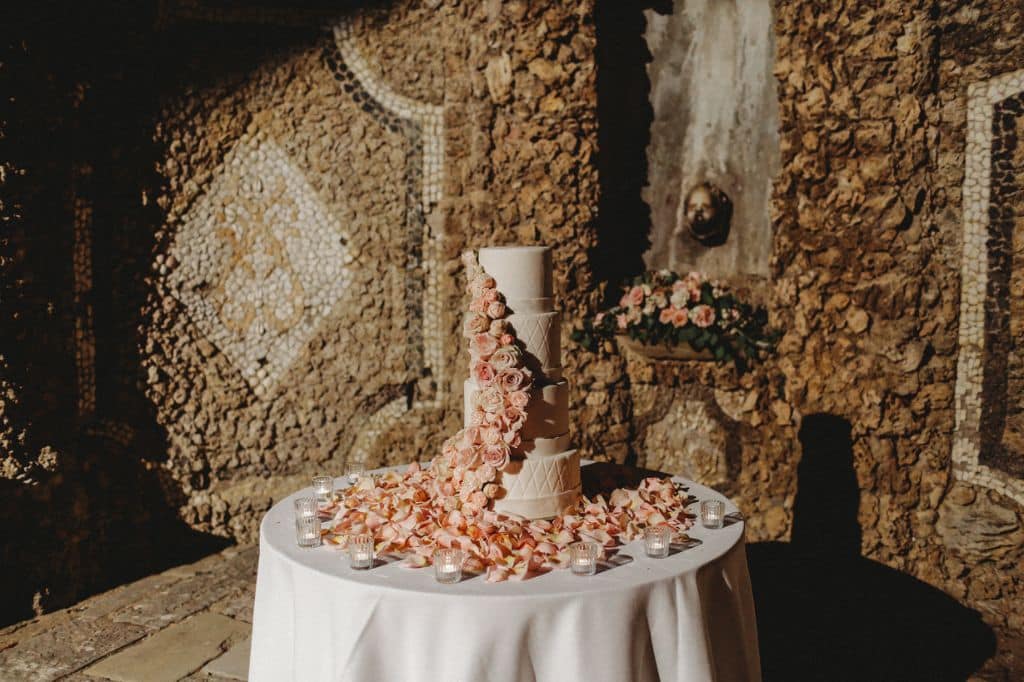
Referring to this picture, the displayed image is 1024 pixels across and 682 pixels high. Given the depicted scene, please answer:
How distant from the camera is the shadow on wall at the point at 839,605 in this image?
3.91 metres

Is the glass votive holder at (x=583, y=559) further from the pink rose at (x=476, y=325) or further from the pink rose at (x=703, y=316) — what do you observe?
the pink rose at (x=703, y=316)

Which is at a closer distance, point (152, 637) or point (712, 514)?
point (712, 514)

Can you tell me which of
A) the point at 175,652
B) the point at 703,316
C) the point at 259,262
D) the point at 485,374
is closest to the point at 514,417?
the point at 485,374

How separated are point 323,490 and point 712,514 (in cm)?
142

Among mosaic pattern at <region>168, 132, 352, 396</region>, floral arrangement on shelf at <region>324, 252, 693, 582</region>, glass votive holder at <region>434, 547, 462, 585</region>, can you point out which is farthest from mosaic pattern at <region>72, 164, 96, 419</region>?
glass votive holder at <region>434, 547, 462, 585</region>

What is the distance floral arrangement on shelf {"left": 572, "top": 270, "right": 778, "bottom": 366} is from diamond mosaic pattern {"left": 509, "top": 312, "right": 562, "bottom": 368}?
2370mm

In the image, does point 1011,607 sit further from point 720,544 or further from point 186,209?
point 186,209

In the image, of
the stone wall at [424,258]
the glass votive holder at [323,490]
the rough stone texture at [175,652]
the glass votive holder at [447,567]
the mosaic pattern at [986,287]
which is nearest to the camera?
the glass votive holder at [447,567]

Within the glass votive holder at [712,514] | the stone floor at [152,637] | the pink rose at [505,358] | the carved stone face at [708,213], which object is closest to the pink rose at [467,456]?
the pink rose at [505,358]

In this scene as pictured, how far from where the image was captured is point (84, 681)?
3.71 m

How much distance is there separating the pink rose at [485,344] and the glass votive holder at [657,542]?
0.75m

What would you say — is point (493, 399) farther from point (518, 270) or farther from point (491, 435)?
point (518, 270)

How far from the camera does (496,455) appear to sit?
8.98ft

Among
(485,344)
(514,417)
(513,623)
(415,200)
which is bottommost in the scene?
(513,623)
